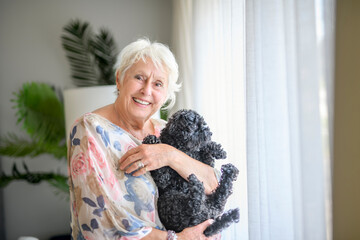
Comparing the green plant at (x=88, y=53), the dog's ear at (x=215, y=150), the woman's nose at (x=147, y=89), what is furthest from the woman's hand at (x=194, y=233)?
the green plant at (x=88, y=53)

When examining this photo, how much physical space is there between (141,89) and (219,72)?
2.33 feet

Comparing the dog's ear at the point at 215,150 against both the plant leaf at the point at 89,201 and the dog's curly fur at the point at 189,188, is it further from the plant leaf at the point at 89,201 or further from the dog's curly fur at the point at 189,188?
the plant leaf at the point at 89,201

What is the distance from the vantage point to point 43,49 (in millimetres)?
2938

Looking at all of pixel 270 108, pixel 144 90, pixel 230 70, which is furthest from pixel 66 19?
pixel 270 108

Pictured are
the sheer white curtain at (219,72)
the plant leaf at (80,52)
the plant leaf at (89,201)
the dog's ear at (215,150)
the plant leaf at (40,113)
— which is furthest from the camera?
the plant leaf at (80,52)

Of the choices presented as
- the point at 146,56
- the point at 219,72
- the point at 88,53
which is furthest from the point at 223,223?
the point at 88,53

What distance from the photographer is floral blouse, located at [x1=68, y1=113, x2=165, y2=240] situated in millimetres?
949

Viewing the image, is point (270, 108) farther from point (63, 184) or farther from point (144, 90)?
point (63, 184)

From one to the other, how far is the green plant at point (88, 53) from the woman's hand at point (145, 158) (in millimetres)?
1953

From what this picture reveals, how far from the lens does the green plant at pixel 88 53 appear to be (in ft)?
9.34

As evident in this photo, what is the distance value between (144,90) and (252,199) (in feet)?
1.78

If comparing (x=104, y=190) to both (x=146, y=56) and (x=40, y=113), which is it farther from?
(x=40, y=113)

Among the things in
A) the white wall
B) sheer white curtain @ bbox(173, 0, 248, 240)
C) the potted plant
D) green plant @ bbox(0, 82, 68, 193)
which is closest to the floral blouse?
sheer white curtain @ bbox(173, 0, 248, 240)

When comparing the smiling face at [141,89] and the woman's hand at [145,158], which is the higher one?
the smiling face at [141,89]
